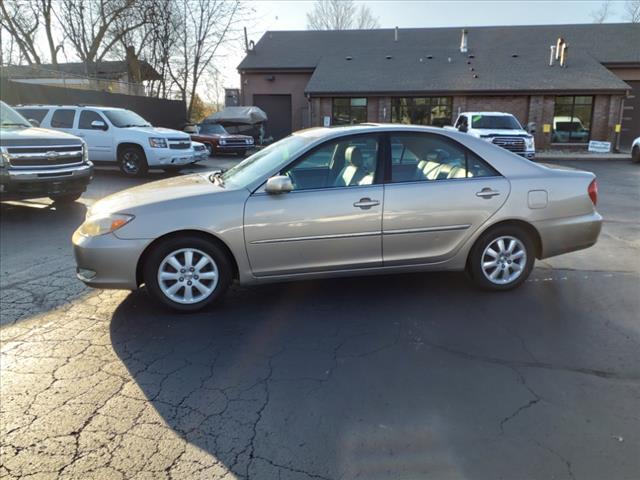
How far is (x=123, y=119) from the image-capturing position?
44.6 feet

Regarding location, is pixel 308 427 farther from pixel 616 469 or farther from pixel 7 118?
pixel 7 118

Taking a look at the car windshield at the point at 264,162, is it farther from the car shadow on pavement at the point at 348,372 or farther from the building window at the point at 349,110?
the building window at the point at 349,110

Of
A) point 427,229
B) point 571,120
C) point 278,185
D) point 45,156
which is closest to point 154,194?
point 278,185

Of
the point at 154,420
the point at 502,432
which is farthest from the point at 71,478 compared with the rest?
the point at 502,432

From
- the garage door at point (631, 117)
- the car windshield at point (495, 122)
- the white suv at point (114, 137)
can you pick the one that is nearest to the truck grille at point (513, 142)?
the car windshield at point (495, 122)

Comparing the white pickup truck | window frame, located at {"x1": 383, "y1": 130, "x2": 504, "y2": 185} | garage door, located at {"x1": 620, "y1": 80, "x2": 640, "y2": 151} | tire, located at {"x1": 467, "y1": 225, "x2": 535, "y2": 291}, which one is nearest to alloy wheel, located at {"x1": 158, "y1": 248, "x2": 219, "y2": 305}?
window frame, located at {"x1": 383, "y1": 130, "x2": 504, "y2": 185}

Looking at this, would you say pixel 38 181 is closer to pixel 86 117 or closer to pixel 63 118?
pixel 86 117

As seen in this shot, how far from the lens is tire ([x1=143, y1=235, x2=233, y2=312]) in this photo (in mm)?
4156

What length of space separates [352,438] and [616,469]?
4.32 feet

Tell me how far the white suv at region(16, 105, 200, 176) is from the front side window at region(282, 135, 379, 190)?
9.78m

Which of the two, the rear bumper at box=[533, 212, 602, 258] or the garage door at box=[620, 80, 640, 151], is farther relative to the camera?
the garage door at box=[620, 80, 640, 151]

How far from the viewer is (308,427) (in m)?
2.79

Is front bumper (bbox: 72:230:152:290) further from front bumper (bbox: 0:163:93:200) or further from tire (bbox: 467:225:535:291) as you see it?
front bumper (bbox: 0:163:93:200)

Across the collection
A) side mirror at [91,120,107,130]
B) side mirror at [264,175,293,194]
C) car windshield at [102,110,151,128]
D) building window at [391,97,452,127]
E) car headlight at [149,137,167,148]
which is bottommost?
side mirror at [264,175,293,194]
